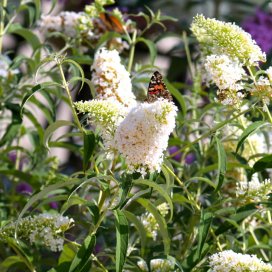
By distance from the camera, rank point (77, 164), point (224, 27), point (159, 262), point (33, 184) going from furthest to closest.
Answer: point (77, 164) → point (33, 184) → point (159, 262) → point (224, 27)

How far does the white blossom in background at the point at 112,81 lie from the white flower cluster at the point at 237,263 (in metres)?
0.36

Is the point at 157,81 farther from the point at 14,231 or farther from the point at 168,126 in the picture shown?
the point at 14,231

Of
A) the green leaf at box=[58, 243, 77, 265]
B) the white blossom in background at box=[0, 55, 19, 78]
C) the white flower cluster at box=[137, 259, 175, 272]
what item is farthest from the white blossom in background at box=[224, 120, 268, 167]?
the white blossom in background at box=[0, 55, 19, 78]

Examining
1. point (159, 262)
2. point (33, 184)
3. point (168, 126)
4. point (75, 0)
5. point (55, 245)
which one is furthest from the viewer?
point (75, 0)

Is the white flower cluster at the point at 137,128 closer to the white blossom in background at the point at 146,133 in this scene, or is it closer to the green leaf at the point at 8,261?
the white blossom in background at the point at 146,133

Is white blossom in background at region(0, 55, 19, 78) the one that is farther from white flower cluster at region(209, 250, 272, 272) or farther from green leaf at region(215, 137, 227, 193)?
white flower cluster at region(209, 250, 272, 272)

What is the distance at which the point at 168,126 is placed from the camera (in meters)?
1.31

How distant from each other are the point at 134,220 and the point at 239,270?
0.29 meters

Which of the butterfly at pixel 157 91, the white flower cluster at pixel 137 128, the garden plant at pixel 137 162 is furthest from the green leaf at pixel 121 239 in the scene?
the butterfly at pixel 157 91

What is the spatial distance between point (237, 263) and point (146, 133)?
0.90ft

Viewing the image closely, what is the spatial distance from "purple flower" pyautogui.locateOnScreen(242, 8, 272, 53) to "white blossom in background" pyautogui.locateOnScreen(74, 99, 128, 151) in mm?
1759

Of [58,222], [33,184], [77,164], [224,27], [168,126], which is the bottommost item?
[77,164]

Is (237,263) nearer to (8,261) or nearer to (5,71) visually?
(8,261)

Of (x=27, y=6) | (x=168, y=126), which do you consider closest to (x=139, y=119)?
(x=168, y=126)
